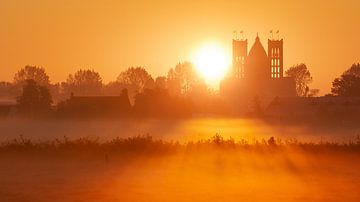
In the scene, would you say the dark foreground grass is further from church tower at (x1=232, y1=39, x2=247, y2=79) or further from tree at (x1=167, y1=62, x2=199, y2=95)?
church tower at (x1=232, y1=39, x2=247, y2=79)

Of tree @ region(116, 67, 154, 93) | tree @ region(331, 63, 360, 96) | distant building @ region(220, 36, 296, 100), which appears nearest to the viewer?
tree @ region(331, 63, 360, 96)

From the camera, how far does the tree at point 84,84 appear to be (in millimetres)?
140625

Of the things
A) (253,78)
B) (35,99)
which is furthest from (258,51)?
(35,99)

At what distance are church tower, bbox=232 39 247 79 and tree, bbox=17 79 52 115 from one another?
113958 mm

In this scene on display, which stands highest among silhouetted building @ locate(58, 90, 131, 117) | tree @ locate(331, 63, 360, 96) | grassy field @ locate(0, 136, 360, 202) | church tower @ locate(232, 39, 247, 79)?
church tower @ locate(232, 39, 247, 79)

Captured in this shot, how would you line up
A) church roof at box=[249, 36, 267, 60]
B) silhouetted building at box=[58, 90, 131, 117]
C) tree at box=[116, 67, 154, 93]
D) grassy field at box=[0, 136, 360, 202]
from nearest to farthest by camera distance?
grassy field at box=[0, 136, 360, 202] → silhouetted building at box=[58, 90, 131, 117] → tree at box=[116, 67, 154, 93] → church roof at box=[249, 36, 267, 60]

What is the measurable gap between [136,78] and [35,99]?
5934 centimetres

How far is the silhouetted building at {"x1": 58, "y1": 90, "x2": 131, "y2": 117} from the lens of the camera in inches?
3418

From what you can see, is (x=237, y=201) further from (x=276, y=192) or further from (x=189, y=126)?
(x=189, y=126)

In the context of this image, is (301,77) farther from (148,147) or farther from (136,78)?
(148,147)

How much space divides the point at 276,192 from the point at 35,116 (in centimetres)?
6852

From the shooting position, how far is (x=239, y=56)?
7790 inches

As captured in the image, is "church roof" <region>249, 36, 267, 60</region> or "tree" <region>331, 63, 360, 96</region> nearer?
"tree" <region>331, 63, 360, 96</region>

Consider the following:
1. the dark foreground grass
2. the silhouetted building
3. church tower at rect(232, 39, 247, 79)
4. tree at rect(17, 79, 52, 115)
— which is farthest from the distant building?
the dark foreground grass
